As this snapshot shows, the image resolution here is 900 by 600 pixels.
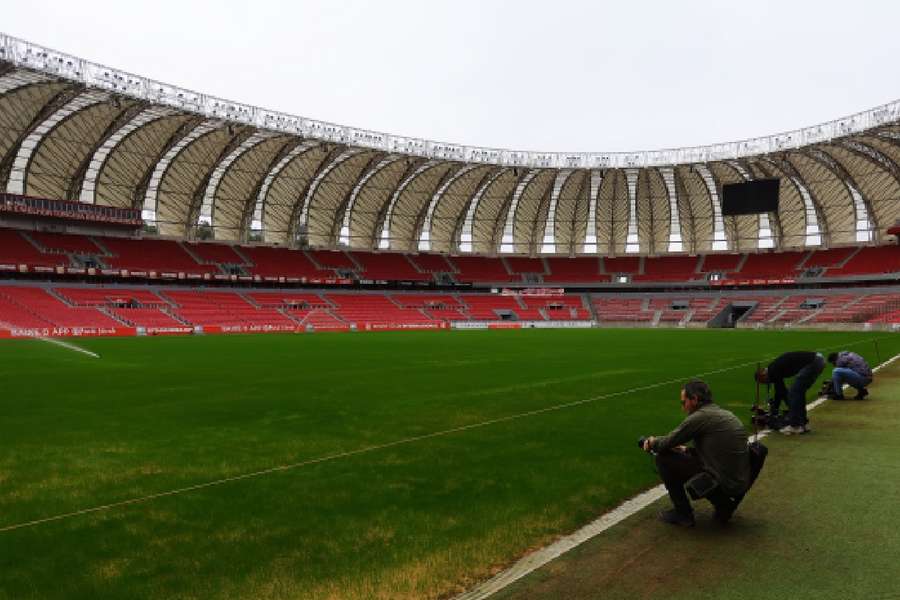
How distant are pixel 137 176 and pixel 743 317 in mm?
73913

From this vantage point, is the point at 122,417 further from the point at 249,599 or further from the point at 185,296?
the point at 185,296

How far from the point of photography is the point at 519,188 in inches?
3201

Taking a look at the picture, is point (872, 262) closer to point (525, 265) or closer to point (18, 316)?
point (525, 265)

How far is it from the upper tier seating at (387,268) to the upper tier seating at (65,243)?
106 feet

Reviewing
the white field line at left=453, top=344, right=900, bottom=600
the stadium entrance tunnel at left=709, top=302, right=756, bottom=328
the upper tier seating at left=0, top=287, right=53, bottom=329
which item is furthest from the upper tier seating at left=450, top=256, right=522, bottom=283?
the white field line at left=453, top=344, right=900, bottom=600

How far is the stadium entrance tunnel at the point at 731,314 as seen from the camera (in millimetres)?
78375

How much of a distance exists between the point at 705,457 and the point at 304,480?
480 centimetres

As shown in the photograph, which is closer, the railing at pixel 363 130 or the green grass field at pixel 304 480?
the green grass field at pixel 304 480

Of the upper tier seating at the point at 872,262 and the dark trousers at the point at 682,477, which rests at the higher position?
the upper tier seating at the point at 872,262

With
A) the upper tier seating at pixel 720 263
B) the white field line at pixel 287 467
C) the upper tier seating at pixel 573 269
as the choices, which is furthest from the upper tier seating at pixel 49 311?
the upper tier seating at pixel 720 263

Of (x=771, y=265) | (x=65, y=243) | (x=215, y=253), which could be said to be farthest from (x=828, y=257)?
(x=65, y=243)

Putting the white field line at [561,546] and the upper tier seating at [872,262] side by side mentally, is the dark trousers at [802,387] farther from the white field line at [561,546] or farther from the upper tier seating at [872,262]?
the upper tier seating at [872,262]

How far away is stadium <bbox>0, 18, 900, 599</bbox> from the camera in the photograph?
5.69 m

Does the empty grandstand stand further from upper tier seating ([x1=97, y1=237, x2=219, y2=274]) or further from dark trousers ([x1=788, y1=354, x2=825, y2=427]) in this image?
dark trousers ([x1=788, y1=354, x2=825, y2=427])
